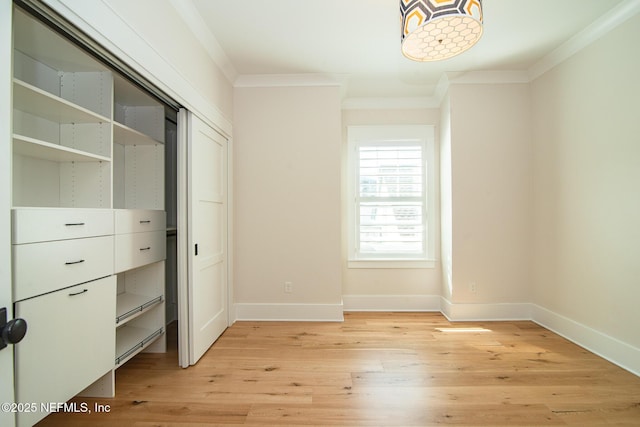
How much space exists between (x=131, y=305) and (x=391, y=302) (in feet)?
9.19

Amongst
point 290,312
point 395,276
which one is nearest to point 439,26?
point 395,276

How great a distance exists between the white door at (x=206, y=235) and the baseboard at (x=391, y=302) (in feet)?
5.08

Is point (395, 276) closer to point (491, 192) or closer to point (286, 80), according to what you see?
point (491, 192)

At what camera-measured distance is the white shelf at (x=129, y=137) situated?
7.07 feet

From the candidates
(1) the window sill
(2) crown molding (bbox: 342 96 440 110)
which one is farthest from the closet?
(1) the window sill

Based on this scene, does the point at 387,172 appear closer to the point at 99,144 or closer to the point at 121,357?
the point at 99,144

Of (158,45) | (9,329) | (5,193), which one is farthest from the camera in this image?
(158,45)

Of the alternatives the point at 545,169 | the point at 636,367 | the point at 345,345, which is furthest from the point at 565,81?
the point at 345,345

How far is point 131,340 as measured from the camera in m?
2.22

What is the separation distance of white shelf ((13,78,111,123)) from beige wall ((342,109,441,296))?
8.85ft

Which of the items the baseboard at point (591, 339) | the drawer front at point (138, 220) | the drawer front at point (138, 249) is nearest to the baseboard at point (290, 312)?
the drawer front at point (138, 249)

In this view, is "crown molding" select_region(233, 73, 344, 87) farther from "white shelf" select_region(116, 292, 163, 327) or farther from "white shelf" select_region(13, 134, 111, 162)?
"white shelf" select_region(116, 292, 163, 327)

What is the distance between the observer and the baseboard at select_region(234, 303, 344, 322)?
3330mm

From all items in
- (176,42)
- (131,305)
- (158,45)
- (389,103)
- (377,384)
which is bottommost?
(377,384)
